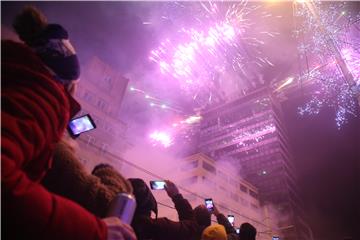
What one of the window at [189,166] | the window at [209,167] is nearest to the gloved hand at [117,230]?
the window at [189,166]

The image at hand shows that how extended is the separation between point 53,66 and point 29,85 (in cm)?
31

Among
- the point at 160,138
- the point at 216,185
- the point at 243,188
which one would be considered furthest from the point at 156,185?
the point at 243,188

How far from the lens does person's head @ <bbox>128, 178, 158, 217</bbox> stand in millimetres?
2764

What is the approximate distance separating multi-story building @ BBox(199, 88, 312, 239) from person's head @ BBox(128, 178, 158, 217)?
7701cm

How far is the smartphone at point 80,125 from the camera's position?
7.94 ft

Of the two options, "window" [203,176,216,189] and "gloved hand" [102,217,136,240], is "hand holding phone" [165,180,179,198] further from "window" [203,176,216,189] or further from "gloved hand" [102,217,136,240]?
"window" [203,176,216,189]

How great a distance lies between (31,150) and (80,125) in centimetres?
148

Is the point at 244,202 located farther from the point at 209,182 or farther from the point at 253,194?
the point at 209,182

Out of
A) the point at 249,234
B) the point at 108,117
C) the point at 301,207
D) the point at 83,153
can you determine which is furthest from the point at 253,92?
the point at 249,234

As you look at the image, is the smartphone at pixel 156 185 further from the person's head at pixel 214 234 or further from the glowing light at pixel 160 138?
the glowing light at pixel 160 138

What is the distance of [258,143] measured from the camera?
83812 millimetres

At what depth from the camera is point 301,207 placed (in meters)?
87.9

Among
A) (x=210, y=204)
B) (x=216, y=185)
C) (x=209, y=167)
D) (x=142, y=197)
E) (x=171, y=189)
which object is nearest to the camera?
(x=142, y=197)

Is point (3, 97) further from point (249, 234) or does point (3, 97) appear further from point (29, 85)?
point (249, 234)
